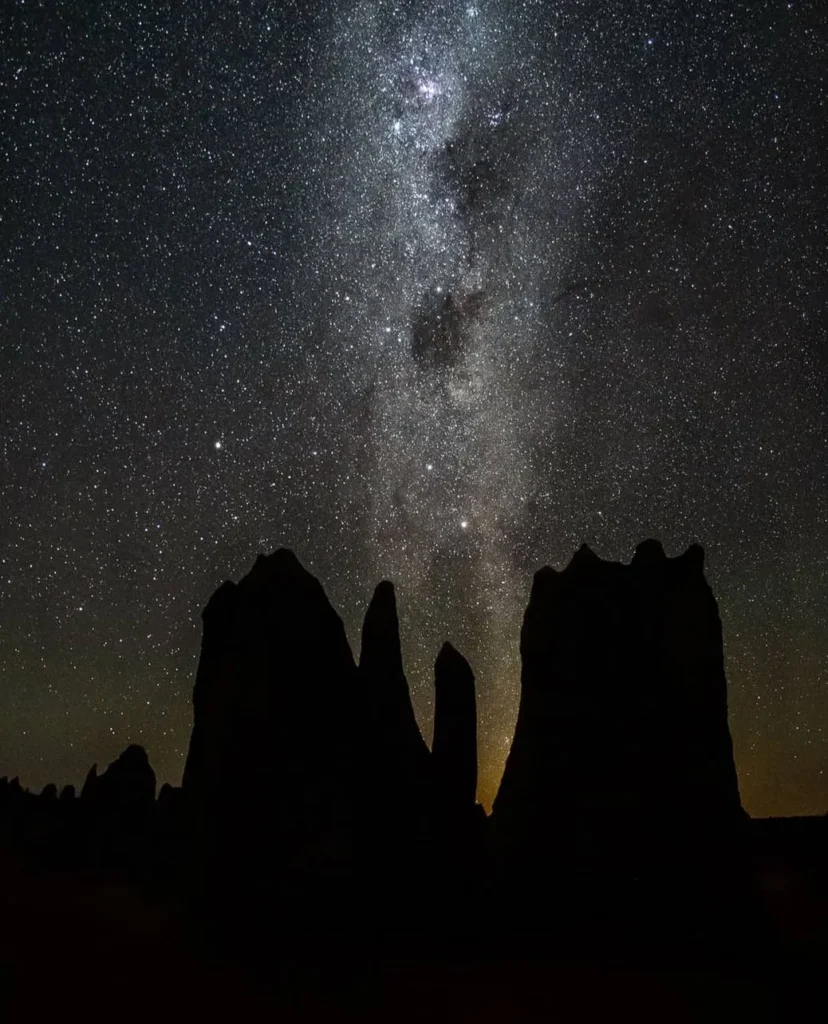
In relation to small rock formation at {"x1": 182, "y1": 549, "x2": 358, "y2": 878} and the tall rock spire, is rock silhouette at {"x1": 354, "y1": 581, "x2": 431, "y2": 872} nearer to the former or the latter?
the tall rock spire

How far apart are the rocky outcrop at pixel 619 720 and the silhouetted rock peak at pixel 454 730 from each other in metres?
2.89

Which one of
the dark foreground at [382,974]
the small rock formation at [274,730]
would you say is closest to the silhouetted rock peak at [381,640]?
the small rock formation at [274,730]

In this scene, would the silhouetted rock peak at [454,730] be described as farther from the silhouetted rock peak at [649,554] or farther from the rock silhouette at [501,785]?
the silhouetted rock peak at [649,554]

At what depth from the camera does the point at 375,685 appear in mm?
26969

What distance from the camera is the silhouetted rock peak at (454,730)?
90.5 feet

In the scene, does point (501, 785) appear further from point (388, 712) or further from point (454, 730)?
point (388, 712)

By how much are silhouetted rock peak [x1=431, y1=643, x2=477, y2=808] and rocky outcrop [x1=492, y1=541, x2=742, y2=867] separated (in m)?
2.89

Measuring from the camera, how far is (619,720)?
2353cm

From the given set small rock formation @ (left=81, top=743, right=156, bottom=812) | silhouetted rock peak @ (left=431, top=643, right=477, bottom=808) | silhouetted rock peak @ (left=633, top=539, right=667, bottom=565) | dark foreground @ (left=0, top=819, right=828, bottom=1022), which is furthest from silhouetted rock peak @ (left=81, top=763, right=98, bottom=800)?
silhouetted rock peak @ (left=633, top=539, right=667, bottom=565)

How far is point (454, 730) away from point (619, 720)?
22.4 ft

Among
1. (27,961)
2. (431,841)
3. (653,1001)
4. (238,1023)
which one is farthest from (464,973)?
(27,961)

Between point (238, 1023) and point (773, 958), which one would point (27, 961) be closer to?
point (238, 1023)

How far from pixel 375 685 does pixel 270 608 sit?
492 centimetres

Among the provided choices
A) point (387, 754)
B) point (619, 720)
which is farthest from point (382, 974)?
point (619, 720)
